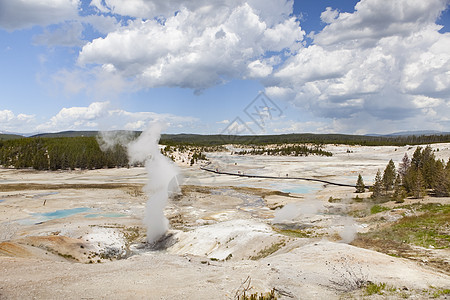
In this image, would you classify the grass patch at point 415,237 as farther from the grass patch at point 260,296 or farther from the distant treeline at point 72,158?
the distant treeline at point 72,158

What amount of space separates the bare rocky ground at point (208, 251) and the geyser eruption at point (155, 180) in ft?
5.40

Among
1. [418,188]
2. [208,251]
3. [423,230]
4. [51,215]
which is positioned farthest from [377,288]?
[51,215]

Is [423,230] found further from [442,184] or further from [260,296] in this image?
[442,184]

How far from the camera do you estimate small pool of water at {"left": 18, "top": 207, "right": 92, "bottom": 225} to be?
36.3 metres

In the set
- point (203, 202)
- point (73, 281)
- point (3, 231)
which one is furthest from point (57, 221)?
point (73, 281)

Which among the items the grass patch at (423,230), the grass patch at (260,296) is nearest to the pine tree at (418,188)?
the grass patch at (423,230)

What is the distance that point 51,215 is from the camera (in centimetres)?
3994

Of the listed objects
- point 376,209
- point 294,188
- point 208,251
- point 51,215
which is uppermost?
point 376,209

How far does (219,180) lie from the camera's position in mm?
76750

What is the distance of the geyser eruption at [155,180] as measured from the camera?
29.7 metres

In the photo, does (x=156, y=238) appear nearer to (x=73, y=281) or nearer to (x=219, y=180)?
(x=73, y=281)

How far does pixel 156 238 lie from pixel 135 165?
250ft

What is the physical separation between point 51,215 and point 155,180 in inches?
670

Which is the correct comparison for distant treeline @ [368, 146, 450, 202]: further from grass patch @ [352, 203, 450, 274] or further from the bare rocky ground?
grass patch @ [352, 203, 450, 274]
